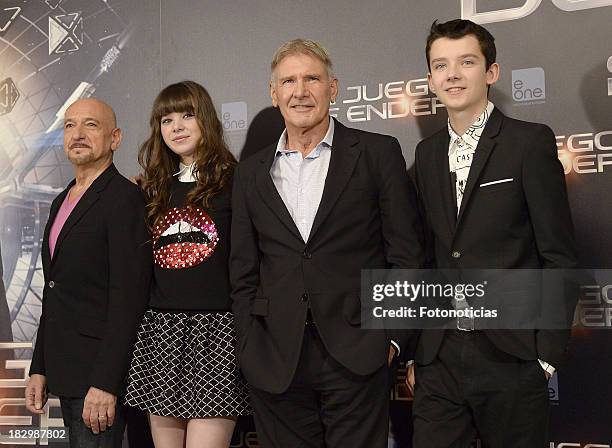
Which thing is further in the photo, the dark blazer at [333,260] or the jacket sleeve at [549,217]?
the dark blazer at [333,260]

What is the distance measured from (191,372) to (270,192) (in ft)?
2.43

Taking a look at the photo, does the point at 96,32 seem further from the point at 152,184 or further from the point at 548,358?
the point at 548,358

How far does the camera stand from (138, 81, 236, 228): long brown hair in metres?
2.96

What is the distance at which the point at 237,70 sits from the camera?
3.52 metres

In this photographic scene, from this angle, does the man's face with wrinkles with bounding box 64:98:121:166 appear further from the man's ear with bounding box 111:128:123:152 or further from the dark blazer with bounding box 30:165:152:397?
the dark blazer with bounding box 30:165:152:397

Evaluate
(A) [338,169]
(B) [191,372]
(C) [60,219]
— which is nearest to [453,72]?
(A) [338,169]

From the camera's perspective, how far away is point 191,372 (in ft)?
9.24

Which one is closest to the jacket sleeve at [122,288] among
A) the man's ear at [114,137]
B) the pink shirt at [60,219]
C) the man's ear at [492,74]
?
the pink shirt at [60,219]

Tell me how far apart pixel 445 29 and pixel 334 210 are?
0.75 m

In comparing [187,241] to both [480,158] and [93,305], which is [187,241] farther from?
[480,158]

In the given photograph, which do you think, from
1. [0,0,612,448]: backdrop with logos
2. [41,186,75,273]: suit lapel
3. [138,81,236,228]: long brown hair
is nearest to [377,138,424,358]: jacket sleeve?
[0,0,612,448]: backdrop with logos

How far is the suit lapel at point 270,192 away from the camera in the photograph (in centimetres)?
259

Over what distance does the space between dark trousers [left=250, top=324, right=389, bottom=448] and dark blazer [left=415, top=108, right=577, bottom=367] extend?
223 mm

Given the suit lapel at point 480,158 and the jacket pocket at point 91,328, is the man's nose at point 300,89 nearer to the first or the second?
the suit lapel at point 480,158
